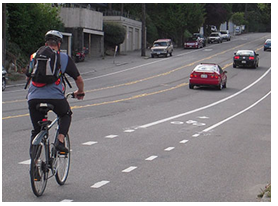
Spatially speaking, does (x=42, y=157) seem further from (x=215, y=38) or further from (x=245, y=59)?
(x=215, y=38)

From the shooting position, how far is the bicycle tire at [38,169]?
668cm

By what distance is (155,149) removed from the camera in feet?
36.8

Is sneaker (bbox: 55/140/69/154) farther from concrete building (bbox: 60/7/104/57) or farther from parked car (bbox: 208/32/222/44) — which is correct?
parked car (bbox: 208/32/222/44)

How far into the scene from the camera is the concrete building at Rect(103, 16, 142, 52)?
64125mm

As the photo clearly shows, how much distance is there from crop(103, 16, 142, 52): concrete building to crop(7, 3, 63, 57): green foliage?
19.0 metres

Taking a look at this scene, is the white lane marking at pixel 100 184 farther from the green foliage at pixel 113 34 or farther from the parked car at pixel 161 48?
the green foliage at pixel 113 34

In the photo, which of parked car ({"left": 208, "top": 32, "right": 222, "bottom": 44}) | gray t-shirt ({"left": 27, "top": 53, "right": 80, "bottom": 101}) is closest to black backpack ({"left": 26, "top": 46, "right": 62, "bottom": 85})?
gray t-shirt ({"left": 27, "top": 53, "right": 80, "bottom": 101})

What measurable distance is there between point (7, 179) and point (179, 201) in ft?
8.73

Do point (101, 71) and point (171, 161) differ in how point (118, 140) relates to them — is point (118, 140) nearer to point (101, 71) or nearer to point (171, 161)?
point (171, 161)

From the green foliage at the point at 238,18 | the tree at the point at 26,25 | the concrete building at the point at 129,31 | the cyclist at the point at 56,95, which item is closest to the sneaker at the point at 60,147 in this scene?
the cyclist at the point at 56,95

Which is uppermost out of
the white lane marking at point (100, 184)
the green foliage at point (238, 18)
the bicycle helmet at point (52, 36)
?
the green foliage at point (238, 18)

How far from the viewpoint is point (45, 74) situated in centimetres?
674

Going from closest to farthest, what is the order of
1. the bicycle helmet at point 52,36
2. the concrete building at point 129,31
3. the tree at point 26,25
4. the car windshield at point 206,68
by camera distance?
the bicycle helmet at point 52,36, the car windshield at point 206,68, the tree at point 26,25, the concrete building at point 129,31

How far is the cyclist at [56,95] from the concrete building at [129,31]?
55618mm
